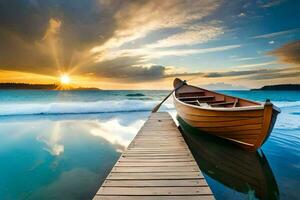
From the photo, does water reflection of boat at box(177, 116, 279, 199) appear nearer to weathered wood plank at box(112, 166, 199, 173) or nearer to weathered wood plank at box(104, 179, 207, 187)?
weathered wood plank at box(112, 166, 199, 173)

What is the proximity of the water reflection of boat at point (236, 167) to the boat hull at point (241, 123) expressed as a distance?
0.32 metres

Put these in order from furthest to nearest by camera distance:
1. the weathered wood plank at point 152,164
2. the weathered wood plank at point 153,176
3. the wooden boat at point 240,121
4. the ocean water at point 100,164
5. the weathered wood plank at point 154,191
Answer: the wooden boat at point 240,121 → the ocean water at point 100,164 → the weathered wood plank at point 152,164 → the weathered wood plank at point 153,176 → the weathered wood plank at point 154,191

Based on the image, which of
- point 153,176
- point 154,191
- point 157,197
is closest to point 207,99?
point 153,176

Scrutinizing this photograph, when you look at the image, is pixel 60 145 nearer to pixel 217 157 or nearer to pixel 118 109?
pixel 217 157

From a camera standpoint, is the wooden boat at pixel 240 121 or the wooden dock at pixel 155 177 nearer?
the wooden dock at pixel 155 177

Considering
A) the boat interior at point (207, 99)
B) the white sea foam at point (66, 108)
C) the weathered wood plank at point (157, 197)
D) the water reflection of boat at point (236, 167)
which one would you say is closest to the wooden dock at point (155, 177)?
the weathered wood plank at point (157, 197)

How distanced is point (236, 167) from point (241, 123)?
1.17 m

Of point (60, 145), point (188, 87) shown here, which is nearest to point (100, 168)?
point (60, 145)

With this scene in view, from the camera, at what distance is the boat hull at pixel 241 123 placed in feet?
16.3

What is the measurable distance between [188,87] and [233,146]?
21.8 feet

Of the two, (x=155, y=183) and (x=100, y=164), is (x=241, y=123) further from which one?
(x=100, y=164)

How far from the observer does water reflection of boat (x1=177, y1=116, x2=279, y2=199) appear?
3986mm

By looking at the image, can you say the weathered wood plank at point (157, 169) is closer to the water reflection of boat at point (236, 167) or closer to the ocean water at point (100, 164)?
the ocean water at point (100, 164)

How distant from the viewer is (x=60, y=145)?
6.88 meters
